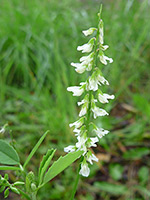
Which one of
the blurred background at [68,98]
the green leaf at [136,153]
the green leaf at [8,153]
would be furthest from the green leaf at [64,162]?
the green leaf at [136,153]

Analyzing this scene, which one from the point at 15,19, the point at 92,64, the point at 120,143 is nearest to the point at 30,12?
the point at 15,19

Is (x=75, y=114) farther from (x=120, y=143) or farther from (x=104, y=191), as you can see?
(x=104, y=191)

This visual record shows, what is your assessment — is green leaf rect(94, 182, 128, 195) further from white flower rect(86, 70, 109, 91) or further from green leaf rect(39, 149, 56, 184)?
white flower rect(86, 70, 109, 91)

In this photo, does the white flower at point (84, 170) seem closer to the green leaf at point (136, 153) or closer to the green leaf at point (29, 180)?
the green leaf at point (29, 180)

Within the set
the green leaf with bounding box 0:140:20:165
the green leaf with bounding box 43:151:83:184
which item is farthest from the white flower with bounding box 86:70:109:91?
the green leaf with bounding box 0:140:20:165

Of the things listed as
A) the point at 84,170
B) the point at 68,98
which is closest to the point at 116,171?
the point at 68,98

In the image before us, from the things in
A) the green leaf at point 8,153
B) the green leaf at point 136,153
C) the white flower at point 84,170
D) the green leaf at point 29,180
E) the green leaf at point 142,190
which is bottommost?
the green leaf at point 29,180

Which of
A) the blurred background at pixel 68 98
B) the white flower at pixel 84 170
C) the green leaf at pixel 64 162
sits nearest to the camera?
the green leaf at pixel 64 162

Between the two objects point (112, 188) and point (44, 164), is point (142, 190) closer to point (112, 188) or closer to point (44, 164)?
point (112, 188)

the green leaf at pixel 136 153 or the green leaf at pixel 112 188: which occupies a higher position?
the green leaf at pixel 136 153
